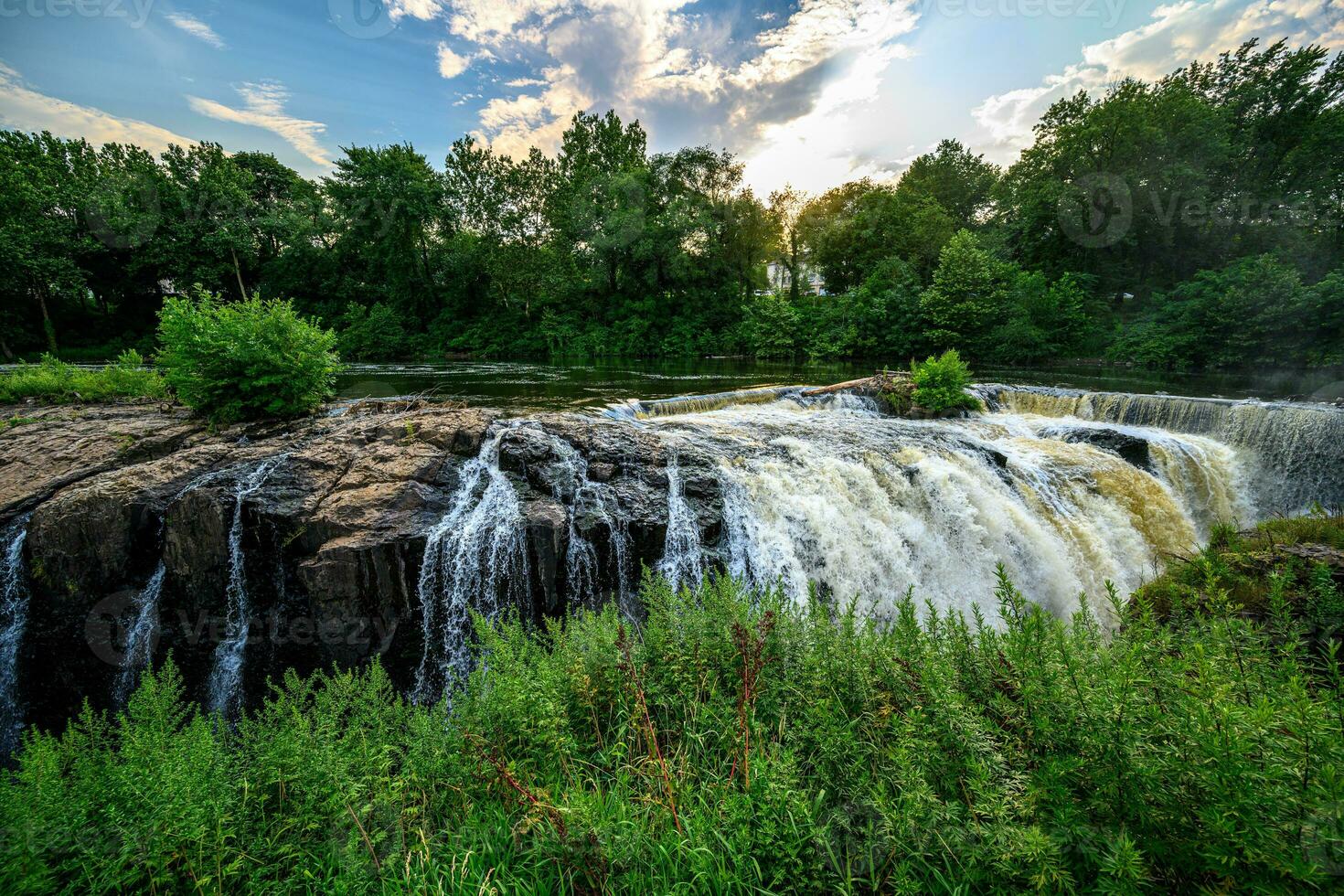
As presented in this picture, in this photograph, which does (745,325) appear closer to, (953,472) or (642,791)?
(953,472)

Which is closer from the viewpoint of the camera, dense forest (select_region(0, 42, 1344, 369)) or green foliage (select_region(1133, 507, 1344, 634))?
green foliage (select_region(1133, 507, 1344, 634))

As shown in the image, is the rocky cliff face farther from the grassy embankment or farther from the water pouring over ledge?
the grassy embankment

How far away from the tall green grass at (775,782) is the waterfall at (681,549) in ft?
12.2

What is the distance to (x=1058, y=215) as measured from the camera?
91.7ft

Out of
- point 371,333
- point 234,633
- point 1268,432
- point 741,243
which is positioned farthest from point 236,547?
point 741,243

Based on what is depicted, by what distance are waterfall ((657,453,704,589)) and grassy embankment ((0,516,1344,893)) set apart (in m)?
3.66

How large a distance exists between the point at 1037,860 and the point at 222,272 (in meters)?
48.1

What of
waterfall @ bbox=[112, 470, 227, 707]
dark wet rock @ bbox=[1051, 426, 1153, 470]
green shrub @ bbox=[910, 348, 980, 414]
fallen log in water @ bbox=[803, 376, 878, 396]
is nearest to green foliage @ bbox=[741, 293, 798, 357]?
fallen log in water @ bbox=[803, 376, 878, 396]

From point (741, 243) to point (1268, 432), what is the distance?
31.6 m

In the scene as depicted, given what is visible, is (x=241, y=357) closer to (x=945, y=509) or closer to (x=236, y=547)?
(x=236, y=547)

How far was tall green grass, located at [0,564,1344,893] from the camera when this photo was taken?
1425 millimetres

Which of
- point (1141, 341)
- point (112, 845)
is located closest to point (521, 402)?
point (112, 845)

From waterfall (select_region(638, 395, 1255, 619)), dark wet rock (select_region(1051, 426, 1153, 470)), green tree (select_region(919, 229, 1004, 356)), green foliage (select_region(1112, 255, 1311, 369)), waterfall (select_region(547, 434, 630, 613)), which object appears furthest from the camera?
green tree (select_region(919, 229, 1004, 356))

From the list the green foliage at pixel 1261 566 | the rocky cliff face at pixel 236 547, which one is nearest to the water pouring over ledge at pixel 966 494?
the rocky cliff face at pixel 236 547
